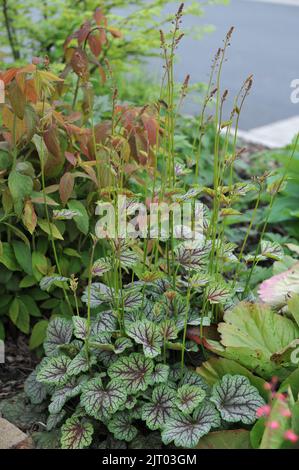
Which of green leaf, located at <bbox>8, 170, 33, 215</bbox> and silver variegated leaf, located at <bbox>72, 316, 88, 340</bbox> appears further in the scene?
green leaf, located at <bbox>8, 170, 33, 215</bbox>

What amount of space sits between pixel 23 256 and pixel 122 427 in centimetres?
74

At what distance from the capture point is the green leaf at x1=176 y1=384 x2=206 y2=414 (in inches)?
75.0

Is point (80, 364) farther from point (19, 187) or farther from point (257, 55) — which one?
point (257, 55)

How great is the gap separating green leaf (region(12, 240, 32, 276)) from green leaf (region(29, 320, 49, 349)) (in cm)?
20

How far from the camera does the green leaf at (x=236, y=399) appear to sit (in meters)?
1.91

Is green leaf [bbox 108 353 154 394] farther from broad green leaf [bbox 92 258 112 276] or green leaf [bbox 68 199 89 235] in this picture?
green leaf [bbox 68 199 89 235]

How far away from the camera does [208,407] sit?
1961mm

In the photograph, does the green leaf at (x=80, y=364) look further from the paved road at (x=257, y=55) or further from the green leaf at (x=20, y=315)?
the paved road at (x=257, y=55)

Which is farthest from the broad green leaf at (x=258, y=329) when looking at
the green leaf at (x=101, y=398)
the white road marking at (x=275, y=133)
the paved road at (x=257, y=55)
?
the paved road at (x=257, y=55)

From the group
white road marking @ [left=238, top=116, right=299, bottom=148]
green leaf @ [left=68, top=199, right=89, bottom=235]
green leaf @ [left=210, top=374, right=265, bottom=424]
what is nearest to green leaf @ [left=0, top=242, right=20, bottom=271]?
green leaf @ [left=68, top=199, right=89, bottom=235]

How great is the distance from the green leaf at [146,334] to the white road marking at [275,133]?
3571 mm

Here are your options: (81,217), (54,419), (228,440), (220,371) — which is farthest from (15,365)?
(228,440)

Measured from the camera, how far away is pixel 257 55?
945 cm
